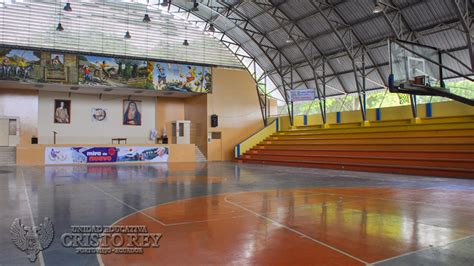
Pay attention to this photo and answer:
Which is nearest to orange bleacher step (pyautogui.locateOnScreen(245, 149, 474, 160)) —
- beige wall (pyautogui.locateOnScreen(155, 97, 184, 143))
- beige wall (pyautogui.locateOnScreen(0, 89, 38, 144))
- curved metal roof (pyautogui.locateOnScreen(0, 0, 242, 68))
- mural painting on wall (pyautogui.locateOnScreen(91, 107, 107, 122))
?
beige wall (pyautogui.locateOnScreen(155, 97, 184, 143))

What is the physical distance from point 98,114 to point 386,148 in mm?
21291

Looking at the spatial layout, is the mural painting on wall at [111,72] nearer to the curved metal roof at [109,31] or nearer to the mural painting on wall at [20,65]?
the curved metal roof at [109,31]

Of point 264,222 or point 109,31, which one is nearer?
point 264,222

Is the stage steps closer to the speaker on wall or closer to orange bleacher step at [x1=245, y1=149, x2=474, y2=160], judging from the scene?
orange bleacher step at [x1=245, y1=149, x2=474, y2=160]

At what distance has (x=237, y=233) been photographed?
4891 millimetres

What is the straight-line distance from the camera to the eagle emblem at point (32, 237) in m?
4.14

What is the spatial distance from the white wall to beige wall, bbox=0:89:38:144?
385 mm

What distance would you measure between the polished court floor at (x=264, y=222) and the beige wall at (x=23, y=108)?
1810 cm

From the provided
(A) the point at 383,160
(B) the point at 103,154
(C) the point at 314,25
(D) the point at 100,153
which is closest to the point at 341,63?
(C) the point at 314,25

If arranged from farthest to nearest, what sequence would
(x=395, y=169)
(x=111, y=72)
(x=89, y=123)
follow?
1. (x=89, y=123)
2. (x=111, y=72)
3. (x=395, y=169)

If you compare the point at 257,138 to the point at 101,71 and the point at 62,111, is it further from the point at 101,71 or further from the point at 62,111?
the point at 62,111

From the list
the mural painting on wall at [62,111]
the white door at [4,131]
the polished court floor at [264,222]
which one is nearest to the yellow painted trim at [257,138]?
the mural painting on wall at [62,111]

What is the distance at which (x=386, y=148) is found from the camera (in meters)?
18.2

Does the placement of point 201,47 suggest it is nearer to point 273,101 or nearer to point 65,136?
point 273,101
